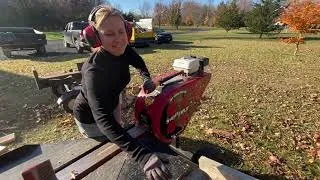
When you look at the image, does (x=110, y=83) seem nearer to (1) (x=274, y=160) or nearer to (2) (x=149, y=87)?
(2) (x=149, y=87)

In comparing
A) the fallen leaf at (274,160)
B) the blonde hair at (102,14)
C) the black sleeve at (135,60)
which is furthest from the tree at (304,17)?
the blonde hair at (102,14)

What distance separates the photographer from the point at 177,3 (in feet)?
306

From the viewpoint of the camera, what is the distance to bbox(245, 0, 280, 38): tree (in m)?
32.4

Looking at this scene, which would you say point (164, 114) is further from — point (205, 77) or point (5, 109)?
point (5, 109)

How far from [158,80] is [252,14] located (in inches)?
1328

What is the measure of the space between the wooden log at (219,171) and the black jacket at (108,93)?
173 cm

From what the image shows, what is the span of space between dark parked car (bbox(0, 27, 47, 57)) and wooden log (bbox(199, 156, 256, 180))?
49.1ft

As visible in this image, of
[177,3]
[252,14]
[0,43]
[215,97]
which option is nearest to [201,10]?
[177,3]

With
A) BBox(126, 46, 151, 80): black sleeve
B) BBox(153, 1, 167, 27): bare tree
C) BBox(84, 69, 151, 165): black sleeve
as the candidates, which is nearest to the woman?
BBox(84, 69, 151, 165): black sleeve

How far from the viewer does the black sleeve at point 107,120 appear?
2.21 metres

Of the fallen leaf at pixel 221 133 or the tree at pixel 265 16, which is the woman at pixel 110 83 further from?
the tree at pixel 265 16

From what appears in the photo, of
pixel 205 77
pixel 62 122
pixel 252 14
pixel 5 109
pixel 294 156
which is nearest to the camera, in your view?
pixel 205 77

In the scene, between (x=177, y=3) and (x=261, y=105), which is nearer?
(x=261, y=105)

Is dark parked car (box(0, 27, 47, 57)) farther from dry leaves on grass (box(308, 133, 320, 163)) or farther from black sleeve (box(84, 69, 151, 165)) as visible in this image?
black sleeve (box(84, 69, 151, 165))
